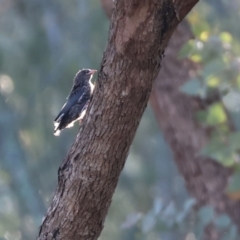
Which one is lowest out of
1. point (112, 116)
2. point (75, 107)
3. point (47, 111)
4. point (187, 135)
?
point (112, 116)

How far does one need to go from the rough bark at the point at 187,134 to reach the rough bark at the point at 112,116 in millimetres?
1978

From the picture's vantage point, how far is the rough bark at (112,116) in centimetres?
201

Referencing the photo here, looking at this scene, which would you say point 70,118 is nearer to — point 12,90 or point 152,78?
point 152,78

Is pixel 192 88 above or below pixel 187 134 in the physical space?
below

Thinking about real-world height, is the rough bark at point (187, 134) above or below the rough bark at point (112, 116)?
above

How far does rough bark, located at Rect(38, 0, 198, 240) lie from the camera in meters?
2.01

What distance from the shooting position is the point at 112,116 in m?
2.12

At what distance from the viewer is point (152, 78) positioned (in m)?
2.09

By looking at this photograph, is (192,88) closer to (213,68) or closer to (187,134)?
(213,68)

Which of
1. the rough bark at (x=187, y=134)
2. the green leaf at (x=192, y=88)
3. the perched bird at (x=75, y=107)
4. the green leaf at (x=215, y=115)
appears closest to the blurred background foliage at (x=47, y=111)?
the rough bark at (x=187, y=134)

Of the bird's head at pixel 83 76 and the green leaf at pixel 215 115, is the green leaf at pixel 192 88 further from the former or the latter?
the bird's head at pixel 83 76

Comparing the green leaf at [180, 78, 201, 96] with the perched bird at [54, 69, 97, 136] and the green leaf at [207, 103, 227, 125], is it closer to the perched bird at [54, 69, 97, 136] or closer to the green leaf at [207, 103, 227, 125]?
the green leaf at [207, 103, 227, 125]

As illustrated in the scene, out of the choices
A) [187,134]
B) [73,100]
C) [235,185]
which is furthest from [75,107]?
[187,134]

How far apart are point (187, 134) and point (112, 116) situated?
217cm
